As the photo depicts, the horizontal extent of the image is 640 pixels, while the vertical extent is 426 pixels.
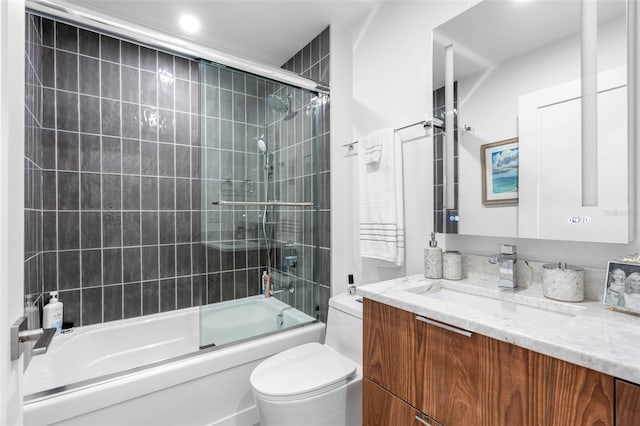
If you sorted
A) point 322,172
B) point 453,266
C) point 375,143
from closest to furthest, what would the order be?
1. point 453,266
2. point 375,143
3. point 322,172

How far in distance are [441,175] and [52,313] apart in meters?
2.37

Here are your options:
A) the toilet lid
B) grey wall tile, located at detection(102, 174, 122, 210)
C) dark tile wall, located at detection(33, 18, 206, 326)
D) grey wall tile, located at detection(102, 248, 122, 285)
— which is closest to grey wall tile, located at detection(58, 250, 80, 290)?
dark tile wall, located at detection(33, 18, 206, 326)

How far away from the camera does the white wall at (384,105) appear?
1.56 meters

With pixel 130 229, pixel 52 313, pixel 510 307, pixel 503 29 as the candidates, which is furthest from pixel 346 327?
pixel 52 313

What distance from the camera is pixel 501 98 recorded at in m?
1.25

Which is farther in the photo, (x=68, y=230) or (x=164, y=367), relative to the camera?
(x=68, y=230)

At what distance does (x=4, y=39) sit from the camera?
527 mm

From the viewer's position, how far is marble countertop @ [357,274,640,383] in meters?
0.64

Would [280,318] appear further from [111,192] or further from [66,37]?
[66,37]

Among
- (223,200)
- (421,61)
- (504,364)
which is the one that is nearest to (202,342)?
(223,200)

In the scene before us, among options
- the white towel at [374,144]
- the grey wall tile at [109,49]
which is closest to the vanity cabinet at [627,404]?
the white towel at [374,144]

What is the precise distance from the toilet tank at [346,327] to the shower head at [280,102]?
1.25 meters

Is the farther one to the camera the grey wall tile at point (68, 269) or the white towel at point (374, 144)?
the grey wall tile at point (68, 269)

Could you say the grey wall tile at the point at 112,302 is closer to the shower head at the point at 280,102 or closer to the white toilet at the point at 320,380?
the white toilet at the point at 320,380
